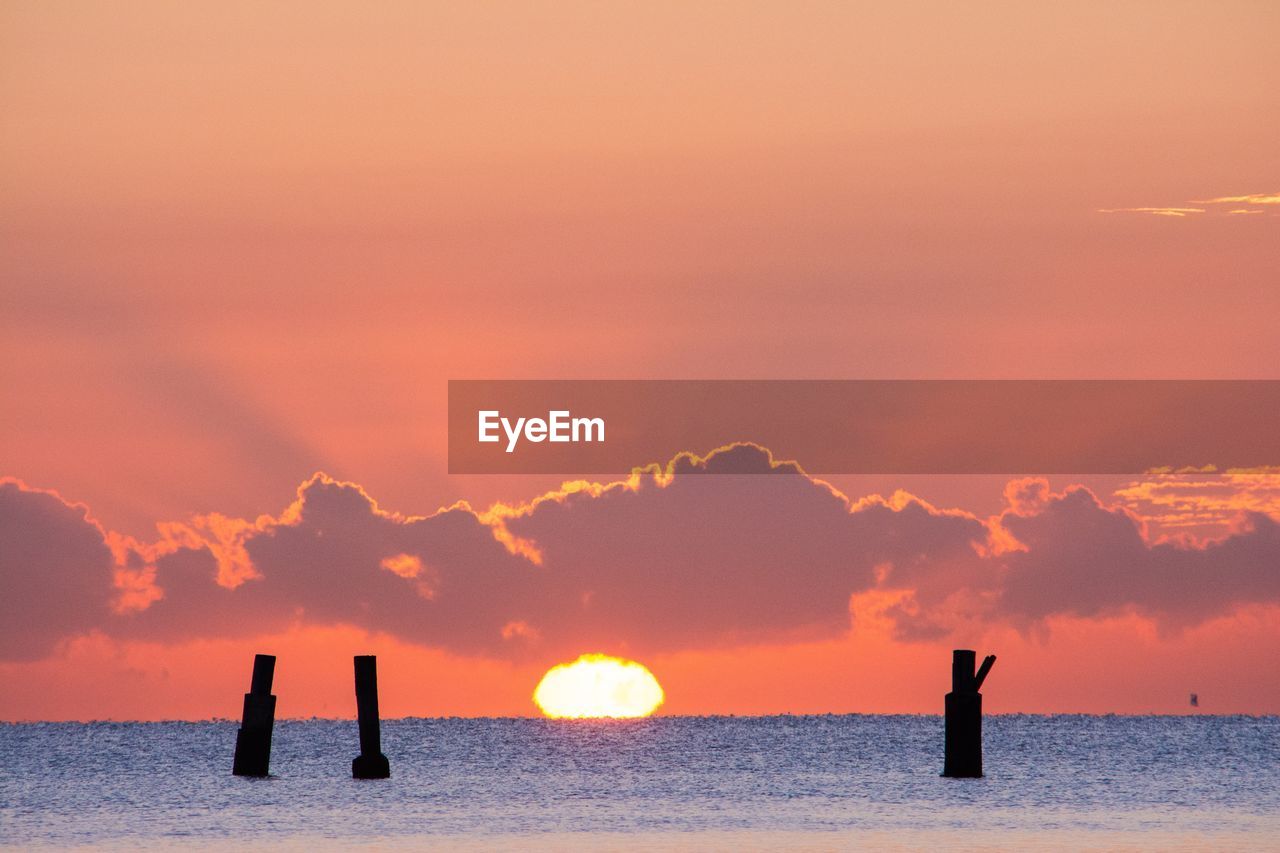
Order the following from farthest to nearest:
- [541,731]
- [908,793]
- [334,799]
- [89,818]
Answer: [541,731] → [908,793] → [334,799] → [89,818]

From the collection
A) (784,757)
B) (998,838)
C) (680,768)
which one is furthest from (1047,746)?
(998,838)

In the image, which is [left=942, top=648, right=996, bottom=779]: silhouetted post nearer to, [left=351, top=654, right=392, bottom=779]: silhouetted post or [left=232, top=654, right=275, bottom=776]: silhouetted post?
[left=351, top=654, right=392, bottom=779]: silhouetted post

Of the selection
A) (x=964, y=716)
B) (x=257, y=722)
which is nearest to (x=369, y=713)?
(x=257, y=722)

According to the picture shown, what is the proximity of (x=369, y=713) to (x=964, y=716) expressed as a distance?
1190 centimetres

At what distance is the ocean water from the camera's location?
3338cm

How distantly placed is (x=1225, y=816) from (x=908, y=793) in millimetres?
7586

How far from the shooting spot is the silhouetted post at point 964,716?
133 ft

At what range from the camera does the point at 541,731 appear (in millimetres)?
66438

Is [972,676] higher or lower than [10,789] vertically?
higher

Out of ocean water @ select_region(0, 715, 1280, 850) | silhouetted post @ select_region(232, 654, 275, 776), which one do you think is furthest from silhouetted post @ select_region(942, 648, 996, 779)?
silhouetted post @ select_region(232, 654, 275, 776)

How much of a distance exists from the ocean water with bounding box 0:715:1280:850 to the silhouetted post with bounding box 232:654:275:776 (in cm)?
63

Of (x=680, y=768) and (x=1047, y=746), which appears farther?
(x=1047, y=746)

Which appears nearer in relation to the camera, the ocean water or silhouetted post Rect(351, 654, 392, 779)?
the ocean water

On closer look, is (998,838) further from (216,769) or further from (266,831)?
(216,769)
